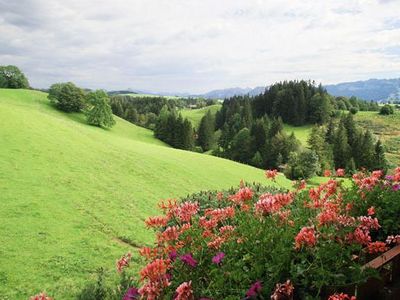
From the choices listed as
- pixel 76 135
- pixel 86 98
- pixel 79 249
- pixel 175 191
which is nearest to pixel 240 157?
pixel 86 98

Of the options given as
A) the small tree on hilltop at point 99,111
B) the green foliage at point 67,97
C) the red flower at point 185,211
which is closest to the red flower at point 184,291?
the red flower at point 185,211

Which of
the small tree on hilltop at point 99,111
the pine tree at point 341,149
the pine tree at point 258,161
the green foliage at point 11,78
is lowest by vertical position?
the pine tree at point 258,161

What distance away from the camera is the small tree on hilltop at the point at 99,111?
71.1 m

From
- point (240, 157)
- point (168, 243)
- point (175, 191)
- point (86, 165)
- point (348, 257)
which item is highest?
point (348, 257)

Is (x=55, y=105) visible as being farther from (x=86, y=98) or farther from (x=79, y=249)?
(x=79, y=249)

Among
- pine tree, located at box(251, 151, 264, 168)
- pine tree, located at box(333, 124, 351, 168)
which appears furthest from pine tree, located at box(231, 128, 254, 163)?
pine tree, located at box(333, 124, 351, 168)

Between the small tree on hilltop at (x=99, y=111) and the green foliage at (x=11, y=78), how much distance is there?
32111 millimetres

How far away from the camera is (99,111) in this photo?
2793 inches

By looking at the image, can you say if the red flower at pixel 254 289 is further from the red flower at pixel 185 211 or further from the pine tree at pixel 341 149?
→ the pine tree at pixel 341 149

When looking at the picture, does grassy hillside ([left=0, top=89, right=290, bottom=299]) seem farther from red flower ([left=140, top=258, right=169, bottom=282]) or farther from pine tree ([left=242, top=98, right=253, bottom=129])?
pine tree ([left=242, top=98, right=253, bottom=129])

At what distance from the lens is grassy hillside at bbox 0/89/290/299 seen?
13689 millimetres

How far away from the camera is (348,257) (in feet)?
12.2

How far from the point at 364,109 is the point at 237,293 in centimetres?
17988

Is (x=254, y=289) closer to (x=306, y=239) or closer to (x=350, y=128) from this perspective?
(x=306, y=239)
